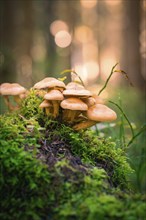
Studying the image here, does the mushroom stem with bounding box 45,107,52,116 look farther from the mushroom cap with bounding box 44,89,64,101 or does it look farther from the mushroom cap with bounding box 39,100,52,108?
the mushroom cap with bounding box 44,89,64,101

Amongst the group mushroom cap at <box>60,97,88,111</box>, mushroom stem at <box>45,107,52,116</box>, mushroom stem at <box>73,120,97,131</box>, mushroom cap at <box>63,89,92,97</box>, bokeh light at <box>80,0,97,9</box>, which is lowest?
mushroom stem at <box>73,120,97,131</box>

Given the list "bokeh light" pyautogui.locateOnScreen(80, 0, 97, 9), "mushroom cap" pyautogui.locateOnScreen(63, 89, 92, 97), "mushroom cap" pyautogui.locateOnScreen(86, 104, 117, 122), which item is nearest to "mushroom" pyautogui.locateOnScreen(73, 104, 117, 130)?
"mushroom cap" pyautogui.locateOnScreen(86, 104, 117, 122)

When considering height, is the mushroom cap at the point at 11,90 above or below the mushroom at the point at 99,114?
above

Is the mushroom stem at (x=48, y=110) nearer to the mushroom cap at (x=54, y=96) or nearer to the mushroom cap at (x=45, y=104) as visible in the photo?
the mushroom cap at (x=45, y=104)

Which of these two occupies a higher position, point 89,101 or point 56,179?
point 89,101

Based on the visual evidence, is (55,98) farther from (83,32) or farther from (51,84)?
(83,32)

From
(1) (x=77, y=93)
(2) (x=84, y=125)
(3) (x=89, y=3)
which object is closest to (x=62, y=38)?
(3) (x=89, y=3)

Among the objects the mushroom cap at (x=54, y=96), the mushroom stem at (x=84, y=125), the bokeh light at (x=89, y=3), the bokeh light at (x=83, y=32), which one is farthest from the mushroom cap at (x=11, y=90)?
the bokeh light at (x=89, y=3)
